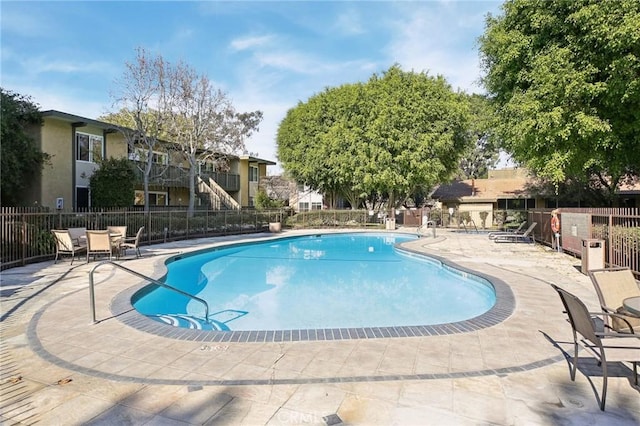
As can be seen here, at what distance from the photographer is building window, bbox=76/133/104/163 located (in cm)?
2020

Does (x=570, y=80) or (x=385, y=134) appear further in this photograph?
(x=385, y=134)

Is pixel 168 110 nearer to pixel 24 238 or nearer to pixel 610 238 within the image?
pixel 24 238

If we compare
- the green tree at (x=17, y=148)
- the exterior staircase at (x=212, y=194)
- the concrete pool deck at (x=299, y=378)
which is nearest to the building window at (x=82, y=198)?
the green tree at (x=17, y=148)

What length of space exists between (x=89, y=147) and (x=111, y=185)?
447 cm

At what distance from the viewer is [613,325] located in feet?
12.3

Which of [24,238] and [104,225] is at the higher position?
[104,225]

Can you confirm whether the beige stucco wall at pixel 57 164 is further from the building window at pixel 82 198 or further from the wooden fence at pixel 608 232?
the wooden fence at pixel 608 232

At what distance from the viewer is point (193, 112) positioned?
21.5m

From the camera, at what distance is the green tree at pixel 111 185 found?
18.0 meters

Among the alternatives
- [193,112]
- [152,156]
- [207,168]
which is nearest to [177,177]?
[152,156]

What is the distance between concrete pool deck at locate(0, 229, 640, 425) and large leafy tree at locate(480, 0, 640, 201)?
1059 centimetres

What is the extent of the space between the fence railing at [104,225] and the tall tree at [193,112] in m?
1.76

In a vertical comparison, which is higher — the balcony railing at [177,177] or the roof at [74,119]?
the roof at [74,119]

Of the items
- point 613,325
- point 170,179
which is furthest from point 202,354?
point 170,179
